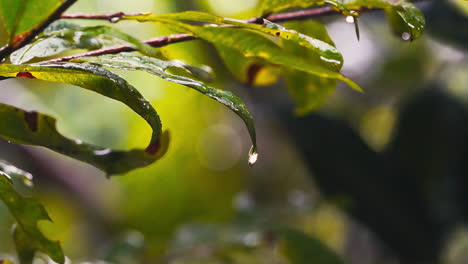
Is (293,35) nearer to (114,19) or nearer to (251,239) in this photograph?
(114,19)

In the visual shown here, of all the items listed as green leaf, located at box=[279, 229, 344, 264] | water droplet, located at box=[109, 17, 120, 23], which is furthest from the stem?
green leaf, located at box=[279, 229, 344, 264]

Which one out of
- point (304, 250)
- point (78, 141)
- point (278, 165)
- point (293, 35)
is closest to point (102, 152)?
point (78, 141)

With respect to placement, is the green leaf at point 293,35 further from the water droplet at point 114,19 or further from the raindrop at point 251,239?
the raindrop at point 251,239

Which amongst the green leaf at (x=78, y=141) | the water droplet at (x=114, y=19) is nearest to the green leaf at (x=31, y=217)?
the green leaf at (x=78, y=141)

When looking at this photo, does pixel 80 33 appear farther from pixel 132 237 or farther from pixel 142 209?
pixel 142 209

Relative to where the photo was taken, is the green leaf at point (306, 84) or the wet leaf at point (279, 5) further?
the green leaf at point (306, 84)

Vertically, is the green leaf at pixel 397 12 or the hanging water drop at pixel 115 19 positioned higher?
the green leaf at pixel 397 12

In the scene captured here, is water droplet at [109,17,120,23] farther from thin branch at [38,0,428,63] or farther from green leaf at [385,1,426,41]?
green leaf at [385,1,426,41]
